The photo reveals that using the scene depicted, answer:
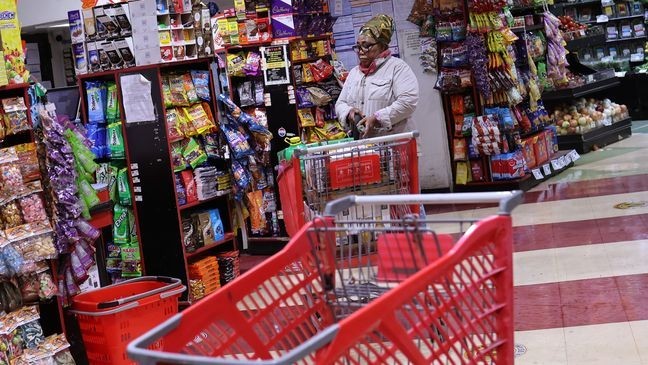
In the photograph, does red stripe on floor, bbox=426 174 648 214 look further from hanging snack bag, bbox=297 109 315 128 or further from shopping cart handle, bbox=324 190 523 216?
shopping cart handle, bbox=324 190 523 216

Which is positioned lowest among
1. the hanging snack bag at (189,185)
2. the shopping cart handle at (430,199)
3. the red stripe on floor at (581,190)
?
the red stripe on floor at (581,190)

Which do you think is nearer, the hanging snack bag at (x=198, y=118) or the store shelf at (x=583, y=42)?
the hanging snack bag at (x=198, y=118)

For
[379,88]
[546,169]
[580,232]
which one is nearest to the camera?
[379,88]

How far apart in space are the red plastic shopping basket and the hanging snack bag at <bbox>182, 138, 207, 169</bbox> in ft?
5.14

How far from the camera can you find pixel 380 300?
7.68 ft

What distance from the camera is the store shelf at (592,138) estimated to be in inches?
468

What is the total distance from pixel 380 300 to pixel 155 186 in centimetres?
455

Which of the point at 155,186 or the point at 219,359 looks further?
the point at 155,186

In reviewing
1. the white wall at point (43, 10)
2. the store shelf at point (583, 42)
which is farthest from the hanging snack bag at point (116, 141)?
the store shelf at point (583, 42)

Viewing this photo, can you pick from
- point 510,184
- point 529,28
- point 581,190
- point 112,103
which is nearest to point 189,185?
point 112,103

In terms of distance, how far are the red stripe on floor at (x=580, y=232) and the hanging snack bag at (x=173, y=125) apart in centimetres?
266

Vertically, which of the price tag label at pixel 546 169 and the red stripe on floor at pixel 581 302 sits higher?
the price tag label at pixel 546 169

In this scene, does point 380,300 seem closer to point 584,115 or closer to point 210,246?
point 210,246

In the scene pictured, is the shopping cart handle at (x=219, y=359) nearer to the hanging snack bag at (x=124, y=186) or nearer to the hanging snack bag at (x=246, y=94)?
the hanging snack bag at (x=124, y=186)
